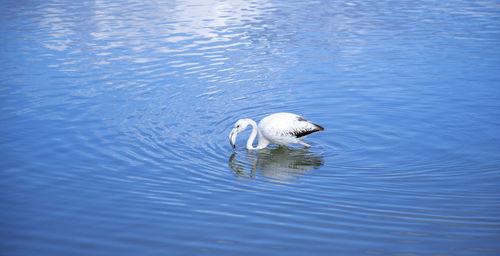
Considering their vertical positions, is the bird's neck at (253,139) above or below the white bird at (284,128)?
below

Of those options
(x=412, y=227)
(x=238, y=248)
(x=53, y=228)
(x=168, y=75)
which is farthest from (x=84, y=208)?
(x=168, y=75)

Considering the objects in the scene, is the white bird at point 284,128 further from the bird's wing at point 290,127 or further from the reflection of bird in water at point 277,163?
the reflection of bird in water at point 277,163

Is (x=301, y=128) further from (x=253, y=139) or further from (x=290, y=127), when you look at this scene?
(x=253, y=139)

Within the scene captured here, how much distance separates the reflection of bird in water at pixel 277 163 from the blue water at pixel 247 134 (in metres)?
0.05

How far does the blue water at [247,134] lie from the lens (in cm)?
701

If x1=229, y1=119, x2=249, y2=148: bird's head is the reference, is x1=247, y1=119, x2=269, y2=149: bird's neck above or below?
below

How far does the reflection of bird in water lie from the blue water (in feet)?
0.17

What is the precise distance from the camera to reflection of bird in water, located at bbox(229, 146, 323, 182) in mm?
9484

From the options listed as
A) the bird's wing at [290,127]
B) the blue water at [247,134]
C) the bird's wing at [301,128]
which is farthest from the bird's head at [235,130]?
the bird's wing at [301,128]

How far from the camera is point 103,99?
1373cm

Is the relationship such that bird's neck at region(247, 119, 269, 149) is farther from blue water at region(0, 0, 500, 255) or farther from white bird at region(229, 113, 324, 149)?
white bird at region(229, 113, 324, 149)

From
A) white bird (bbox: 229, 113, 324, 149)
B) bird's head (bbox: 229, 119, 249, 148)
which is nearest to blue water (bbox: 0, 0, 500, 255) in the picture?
bird's head (bbox: 229, 119, 249, 148)

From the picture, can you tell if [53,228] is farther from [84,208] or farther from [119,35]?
[119,35]

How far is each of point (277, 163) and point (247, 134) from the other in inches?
73.9
